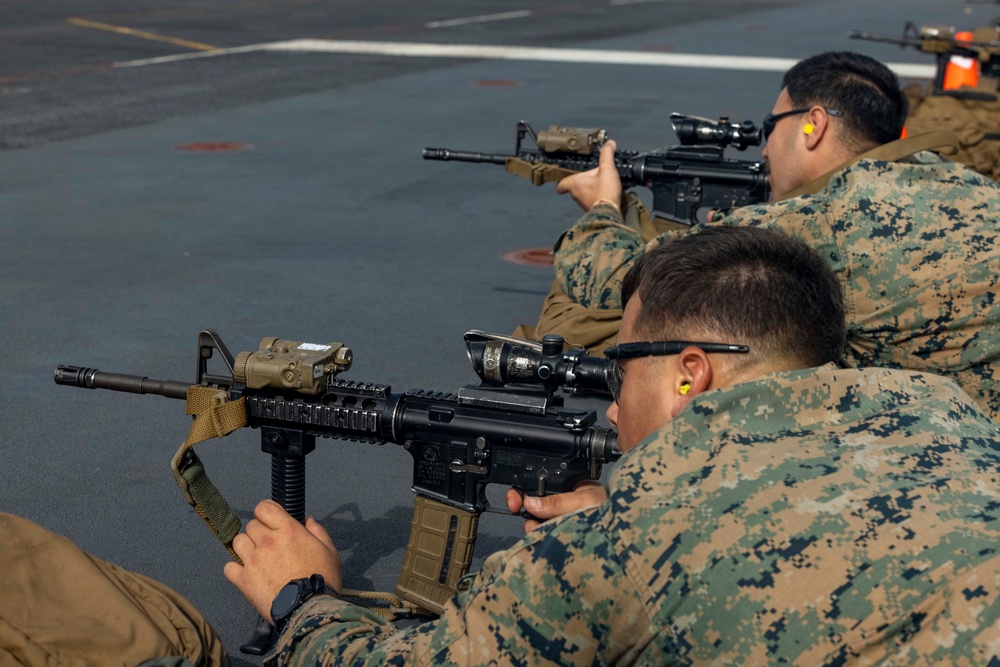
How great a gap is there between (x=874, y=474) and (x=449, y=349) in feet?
14.4

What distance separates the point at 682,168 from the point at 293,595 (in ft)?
13.0

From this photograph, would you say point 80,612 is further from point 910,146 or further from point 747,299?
point 910,146

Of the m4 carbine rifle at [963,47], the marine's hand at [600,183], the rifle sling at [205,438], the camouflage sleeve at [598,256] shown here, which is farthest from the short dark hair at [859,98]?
the m4 carbine rifle at [963,47]

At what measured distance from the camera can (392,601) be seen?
12.4 feet

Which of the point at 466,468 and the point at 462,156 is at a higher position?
the point at 462,156

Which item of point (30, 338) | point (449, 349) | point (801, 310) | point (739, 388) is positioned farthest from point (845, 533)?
point (30, 338)

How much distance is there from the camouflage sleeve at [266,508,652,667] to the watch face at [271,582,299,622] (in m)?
0.41

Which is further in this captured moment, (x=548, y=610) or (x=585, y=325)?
(x=585, y=325)

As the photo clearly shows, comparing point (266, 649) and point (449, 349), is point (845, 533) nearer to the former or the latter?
point (266, 649)

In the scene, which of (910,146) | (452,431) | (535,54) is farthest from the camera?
(535,54)

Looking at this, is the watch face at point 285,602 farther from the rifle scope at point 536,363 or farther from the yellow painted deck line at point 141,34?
the yellow painted deck line at point 141,34

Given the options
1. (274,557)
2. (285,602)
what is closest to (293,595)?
(285,602)

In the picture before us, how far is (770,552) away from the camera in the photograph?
6.07 feet

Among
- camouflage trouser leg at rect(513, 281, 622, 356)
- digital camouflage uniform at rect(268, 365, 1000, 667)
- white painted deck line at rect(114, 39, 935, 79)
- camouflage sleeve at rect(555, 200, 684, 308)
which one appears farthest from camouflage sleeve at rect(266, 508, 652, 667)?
white painted deck line at rect(114, 39, 935, 79)
